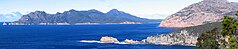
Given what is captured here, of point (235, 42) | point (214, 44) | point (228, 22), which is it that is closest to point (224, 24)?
point (228, 22)

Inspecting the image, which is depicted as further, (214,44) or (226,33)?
(214,44)

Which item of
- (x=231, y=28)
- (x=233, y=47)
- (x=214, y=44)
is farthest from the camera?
(x=214, y=44)

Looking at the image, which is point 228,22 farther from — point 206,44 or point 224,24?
point 206,44

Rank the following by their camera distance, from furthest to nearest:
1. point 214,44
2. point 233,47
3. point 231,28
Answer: point 214,44
point 231,28
point 233,47

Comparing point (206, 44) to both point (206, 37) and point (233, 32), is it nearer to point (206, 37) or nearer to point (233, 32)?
point (206, 37)

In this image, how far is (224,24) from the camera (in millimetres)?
Answer: 66438

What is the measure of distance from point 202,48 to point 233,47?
120 ft

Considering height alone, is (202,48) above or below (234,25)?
below

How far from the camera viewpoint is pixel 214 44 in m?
95.8

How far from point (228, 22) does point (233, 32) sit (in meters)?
1.68

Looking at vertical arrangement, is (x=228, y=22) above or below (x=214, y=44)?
above

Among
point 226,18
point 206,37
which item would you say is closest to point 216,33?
point 206,37

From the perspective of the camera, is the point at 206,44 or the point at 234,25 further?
the point at 206,44

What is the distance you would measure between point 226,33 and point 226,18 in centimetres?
221
